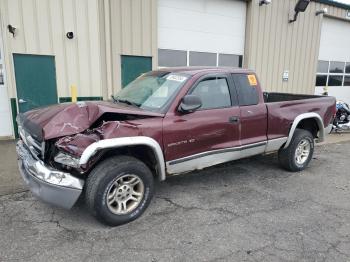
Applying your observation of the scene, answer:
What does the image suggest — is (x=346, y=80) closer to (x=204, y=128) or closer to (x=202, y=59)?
(x=202, y=59)

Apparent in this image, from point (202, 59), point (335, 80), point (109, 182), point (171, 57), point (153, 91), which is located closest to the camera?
point (109, 182)

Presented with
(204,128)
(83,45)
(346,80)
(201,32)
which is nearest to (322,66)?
(346,80)

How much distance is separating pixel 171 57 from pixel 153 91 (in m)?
5.87

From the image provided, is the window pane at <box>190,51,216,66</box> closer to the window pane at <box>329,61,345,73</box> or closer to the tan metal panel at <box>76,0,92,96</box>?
the tan metal panel at <box>76,0,92,96</box>

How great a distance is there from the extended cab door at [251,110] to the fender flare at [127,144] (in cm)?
150

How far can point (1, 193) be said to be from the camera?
14.0 feet

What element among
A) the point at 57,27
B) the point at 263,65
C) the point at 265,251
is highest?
the point at 57,27

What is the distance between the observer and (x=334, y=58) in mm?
14516

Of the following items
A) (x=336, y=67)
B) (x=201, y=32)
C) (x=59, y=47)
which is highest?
(x=201, y=32)

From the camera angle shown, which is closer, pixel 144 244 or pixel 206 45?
pixel 144 244

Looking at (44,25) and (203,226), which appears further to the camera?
(44,25)

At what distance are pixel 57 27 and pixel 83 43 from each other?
714mm

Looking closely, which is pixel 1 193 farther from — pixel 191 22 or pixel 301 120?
pixel 191 22

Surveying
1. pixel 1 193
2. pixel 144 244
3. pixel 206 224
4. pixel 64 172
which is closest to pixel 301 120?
pixel 206 224
